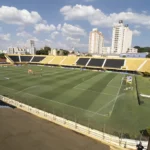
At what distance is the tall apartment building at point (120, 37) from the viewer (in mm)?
173250

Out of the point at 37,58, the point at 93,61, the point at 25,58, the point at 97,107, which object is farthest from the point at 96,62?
the point at 97,107

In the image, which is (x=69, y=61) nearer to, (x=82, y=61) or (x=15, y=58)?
(x=82, y=61)

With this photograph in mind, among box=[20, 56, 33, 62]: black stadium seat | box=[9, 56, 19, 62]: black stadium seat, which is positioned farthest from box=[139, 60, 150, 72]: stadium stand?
box=[9, 56, 19, 62]: black stadium seat

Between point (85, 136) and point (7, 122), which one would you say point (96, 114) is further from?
point (7, 122)

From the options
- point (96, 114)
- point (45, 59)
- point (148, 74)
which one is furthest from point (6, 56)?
point (96, 114)

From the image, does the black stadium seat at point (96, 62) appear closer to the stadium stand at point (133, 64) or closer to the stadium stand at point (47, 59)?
the stadium stand at point (133, 64)

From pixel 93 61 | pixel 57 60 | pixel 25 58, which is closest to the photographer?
pixel 93 61

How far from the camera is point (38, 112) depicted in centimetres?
1955

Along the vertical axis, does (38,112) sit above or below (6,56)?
below

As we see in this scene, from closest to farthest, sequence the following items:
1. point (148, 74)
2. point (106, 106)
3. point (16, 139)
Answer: point (16, 139) < point (106, 106) < point (148, 74)

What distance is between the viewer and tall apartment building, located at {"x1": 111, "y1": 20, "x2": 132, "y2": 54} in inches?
6821

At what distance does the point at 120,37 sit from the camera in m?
174

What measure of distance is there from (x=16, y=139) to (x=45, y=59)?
8358cm

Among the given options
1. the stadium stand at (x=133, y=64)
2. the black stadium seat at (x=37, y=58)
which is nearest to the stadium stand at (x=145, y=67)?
the stadium stand at (x=133, y=64)
